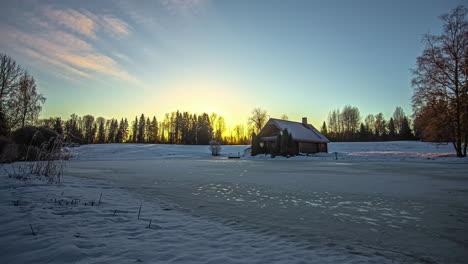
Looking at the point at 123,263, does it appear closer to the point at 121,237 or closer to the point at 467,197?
the point at 121,237

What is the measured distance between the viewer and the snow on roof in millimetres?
34041

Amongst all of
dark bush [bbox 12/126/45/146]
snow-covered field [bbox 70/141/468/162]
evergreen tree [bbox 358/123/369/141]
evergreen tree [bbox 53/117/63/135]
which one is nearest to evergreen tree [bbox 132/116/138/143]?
snow-covered field [bbox 70/141/468/162]

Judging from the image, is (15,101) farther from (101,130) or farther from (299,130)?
(101,130)

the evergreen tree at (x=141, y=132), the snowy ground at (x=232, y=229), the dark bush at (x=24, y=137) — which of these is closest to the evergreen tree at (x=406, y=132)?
the snowy ground at (x=232, y=229)

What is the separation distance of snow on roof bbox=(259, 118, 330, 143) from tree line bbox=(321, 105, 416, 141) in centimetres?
3584

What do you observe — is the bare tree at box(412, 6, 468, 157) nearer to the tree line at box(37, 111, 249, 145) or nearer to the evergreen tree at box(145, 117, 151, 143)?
the tree line at box(37, 111, 249, 145)

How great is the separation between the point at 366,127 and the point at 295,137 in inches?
2030

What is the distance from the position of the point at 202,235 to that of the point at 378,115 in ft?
287

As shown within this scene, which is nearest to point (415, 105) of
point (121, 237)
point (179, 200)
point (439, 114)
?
point (439, 114)

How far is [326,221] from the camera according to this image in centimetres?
368

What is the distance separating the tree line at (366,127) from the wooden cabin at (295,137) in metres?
37.2

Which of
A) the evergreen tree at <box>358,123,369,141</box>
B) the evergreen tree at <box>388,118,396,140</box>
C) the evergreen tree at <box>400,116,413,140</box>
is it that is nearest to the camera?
the evergreen tree at <box>400,116,413,140</box>

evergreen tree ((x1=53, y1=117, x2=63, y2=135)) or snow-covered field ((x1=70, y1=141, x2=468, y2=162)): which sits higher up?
evergreen tree ((x1=53, y1=117, x2=63, y2=135))

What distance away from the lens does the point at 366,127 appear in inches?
2805
